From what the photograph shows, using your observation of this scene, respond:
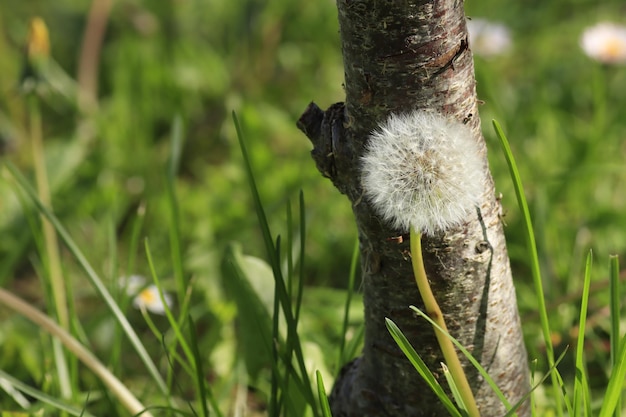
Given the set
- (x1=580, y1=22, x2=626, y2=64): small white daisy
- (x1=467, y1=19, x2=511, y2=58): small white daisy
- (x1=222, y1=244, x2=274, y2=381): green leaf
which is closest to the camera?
(x1=222, y1=244, x2=274, y2=381): green leaf

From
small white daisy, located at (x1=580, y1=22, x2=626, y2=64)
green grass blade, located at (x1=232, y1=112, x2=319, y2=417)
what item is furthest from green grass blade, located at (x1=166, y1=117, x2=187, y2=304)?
small white daisy, located at (x1=580, y1=22, x2=626, y2=64)

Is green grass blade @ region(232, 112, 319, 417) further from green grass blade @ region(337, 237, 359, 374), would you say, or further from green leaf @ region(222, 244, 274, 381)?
green leaf @ region(222, 244, 274, 381)

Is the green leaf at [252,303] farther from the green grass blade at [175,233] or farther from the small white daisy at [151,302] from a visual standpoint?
the small white daisy at [151,302]

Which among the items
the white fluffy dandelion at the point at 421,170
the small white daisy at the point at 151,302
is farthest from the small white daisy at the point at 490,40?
the white fluffy dandelion at the point at 421,170

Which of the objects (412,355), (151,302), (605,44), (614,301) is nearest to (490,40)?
(605,44)

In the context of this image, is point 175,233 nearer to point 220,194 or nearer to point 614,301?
point 614,301
